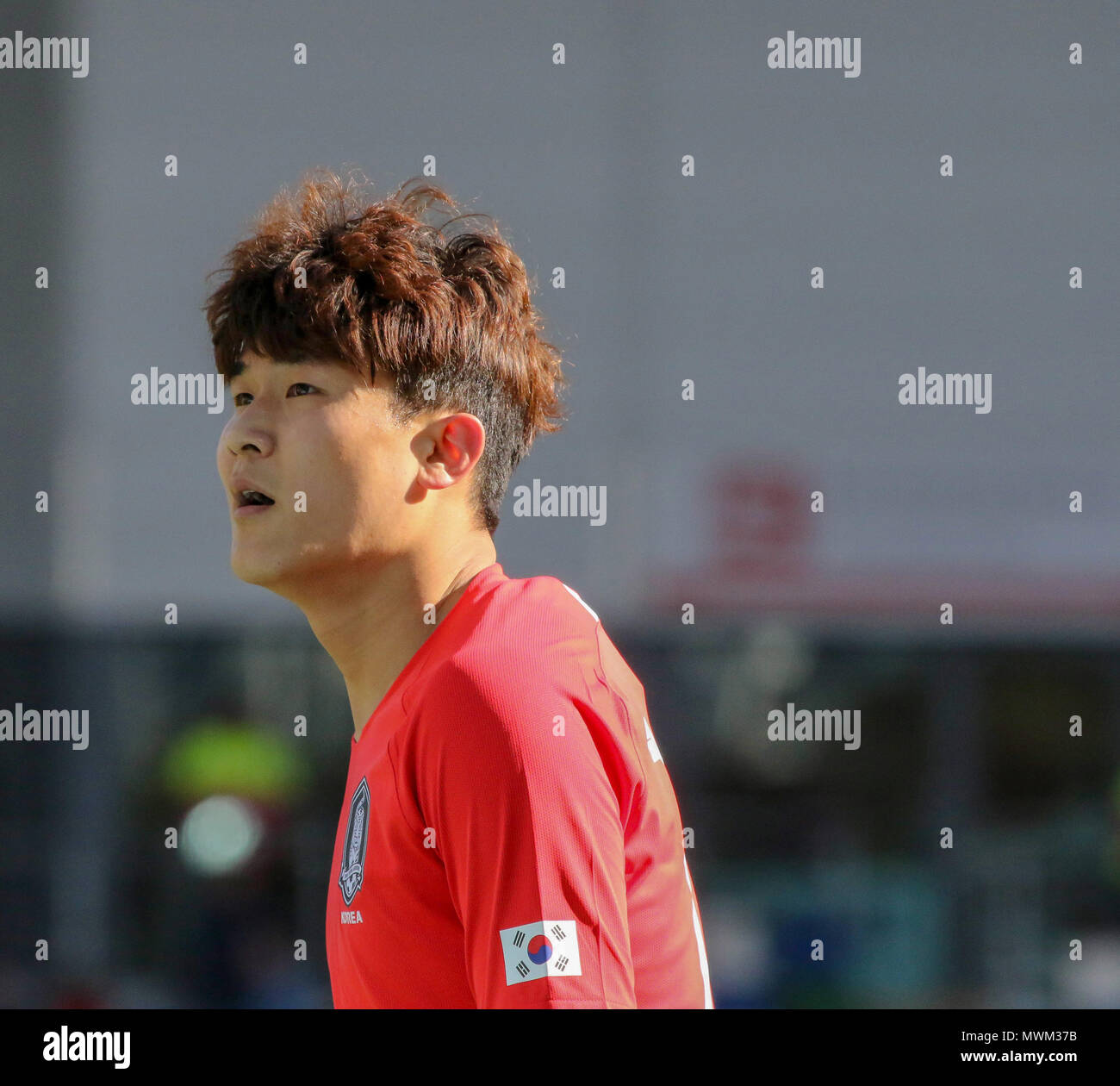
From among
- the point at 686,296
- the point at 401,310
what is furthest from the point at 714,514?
→ the point at 401,310

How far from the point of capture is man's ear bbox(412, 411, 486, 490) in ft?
6.17

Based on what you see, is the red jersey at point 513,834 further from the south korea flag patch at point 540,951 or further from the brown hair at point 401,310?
the brown hair at point 401,310

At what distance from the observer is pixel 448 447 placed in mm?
1904

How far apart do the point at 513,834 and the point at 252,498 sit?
0.75m

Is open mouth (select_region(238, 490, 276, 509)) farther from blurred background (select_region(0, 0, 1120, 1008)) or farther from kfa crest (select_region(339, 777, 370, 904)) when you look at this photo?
blurred background (select_region(0, 0, 1120, 1008))

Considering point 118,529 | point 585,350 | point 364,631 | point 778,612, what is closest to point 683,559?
point 778,612

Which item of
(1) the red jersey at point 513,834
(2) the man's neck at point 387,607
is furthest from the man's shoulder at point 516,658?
(2) the man's neck at point 387,607

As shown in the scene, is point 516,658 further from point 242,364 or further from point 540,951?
point 242,364

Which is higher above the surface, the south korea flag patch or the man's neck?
the man's neck

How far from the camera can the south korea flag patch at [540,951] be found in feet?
4.48

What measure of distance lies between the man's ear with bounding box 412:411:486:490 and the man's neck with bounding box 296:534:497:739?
104 millimetres

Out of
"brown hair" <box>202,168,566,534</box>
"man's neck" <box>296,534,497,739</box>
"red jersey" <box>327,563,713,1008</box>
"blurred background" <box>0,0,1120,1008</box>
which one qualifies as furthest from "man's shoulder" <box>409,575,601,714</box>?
"blurred background" <box>0,0,1120,1008</box>
